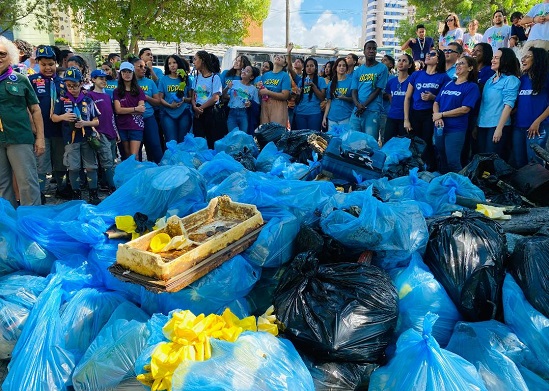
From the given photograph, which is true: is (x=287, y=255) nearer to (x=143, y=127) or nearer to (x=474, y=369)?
(x=474, y=369)

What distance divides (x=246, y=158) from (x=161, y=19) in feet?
37.1

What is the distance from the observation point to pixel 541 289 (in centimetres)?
221

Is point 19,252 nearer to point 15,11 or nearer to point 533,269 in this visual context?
point 533,269

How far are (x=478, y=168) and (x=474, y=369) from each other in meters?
2.99

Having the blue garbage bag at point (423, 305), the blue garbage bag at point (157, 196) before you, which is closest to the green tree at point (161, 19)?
the blue garbage bag at point (157, 196)

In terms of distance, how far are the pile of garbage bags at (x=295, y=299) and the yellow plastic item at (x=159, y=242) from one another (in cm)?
25

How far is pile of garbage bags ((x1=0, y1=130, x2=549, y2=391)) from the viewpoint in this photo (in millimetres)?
1894

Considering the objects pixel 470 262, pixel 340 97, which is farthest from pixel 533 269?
pixel 340 97

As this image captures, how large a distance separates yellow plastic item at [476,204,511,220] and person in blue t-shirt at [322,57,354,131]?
10.6ft

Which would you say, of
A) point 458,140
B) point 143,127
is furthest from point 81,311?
point 458,140

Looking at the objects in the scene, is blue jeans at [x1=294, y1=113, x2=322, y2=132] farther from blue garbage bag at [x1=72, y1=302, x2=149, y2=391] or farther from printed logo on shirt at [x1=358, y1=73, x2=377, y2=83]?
blue garbage bag at [x1=72, y1=302, x2=149, y2=391]

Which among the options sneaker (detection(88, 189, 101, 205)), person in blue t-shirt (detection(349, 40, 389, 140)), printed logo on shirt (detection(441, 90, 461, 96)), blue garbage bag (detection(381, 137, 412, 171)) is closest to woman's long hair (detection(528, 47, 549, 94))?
printed logo on shirt (detection(441, 90, 461, 96))

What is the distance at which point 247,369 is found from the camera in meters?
1.75

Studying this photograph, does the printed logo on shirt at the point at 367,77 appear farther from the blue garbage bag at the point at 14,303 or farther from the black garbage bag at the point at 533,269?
the blue garbage bag at the point at 14,303
